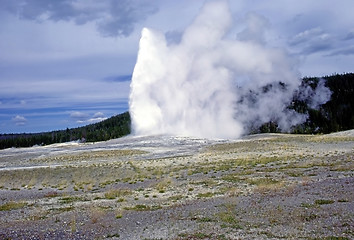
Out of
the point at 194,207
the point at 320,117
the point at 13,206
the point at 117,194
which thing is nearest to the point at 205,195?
the point at 194,207

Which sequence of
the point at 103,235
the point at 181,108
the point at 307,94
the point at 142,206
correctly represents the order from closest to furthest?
the point at 103,235, the point at 142,206, the point at 181,108, the point at 307,94

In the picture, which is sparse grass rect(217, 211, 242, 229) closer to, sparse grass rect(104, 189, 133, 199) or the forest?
sparse grass rect(104, 189, 133, 199)

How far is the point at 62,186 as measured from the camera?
89.7ft

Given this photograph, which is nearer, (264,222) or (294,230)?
(294,230)

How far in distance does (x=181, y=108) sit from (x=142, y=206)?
8289cm

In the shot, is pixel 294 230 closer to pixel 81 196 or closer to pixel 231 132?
pixel 81 196

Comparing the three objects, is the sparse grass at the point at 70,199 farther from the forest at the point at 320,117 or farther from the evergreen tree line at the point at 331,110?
the evergreen tree line at the point at 331,110

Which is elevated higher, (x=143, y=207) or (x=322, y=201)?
(x=143, y=207)

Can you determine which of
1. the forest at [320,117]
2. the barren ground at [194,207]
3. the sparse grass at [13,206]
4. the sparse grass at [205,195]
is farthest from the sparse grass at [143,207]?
the forest at [320,117]

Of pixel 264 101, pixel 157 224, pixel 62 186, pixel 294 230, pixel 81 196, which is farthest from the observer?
pixel 264 101

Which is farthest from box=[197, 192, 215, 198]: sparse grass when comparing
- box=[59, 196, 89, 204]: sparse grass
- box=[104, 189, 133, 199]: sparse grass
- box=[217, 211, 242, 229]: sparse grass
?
box=[59, 196, 89, 204]: sparse grass

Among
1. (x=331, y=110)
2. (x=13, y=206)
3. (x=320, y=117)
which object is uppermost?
(x=331, y=110)

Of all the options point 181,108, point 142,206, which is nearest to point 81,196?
point 142,206

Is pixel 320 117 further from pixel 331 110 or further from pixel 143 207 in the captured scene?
pixel 143 207
